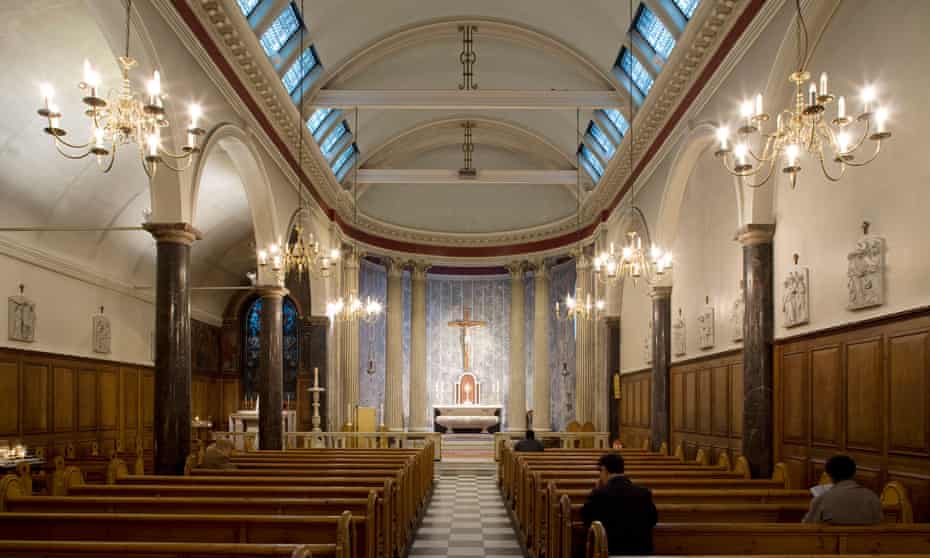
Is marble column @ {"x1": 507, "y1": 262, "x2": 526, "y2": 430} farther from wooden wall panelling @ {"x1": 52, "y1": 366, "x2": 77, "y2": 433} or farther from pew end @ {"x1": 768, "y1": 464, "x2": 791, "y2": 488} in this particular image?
pew end @ {"x1": 768, "y1": 464, "x2": 791, "y2": 488}

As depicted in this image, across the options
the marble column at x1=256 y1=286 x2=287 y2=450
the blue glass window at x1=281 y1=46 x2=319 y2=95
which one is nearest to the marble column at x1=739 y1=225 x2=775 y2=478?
the marble column at x1=256 y1=286 x2=287 y2=450

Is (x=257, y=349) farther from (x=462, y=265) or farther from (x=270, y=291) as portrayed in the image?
(x=270, y=291)

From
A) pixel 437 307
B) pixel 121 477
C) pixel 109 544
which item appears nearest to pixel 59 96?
pixel 121 477

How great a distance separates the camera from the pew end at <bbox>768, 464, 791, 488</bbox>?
9242 millimetres

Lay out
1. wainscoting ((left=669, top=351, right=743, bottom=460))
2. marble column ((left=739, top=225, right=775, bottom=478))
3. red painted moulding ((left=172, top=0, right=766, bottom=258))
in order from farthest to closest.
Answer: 1. wainscoting ((left=669, top=351, right=743, bottom=460))
2. red painted moulding ((left=172, top=0, right=766, bottom=258))
3. marble column ((left=739, top=225, right=775, bottom=478))

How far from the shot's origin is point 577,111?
20.3 meters

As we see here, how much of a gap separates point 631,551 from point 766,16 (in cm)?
722

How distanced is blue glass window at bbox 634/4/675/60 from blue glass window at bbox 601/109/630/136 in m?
3.21

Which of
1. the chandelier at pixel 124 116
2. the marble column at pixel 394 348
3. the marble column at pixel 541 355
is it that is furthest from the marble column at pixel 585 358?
the chandelier at pixel 124 116

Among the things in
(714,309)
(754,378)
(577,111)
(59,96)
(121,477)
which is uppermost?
(577,111)

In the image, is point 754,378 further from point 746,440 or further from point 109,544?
point 109,544

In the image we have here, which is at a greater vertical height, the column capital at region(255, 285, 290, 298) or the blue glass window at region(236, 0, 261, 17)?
the blue glass window at region(236, 0, 261, 17)

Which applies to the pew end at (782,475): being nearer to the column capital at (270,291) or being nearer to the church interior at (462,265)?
the church interior at (462,265)

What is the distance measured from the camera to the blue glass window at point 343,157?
2185 cm
